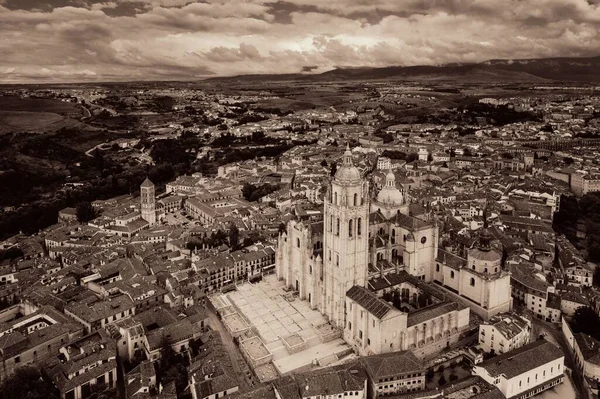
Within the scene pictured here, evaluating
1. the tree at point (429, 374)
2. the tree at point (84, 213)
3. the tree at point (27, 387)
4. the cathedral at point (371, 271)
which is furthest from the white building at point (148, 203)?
the tree at point (429, 374)

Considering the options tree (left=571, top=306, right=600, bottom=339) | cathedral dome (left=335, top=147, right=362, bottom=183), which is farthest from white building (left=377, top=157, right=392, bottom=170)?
cathedral dome (left=335, top=147, right=362, bottom=183)

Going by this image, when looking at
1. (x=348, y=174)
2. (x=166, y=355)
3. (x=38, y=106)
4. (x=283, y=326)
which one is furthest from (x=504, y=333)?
(x=38, y=106)

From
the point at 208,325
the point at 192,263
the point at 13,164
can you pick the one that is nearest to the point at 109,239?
the point at 192,263

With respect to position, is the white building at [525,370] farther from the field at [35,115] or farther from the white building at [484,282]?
the field at [35,115]

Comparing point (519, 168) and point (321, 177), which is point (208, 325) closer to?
point (321, 177)

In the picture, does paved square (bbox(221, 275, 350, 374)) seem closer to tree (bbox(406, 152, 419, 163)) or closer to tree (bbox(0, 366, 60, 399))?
tree (bbox(0, 366, 60, 399))

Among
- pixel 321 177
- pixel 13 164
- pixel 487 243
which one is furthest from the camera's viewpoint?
pixel 13 164
